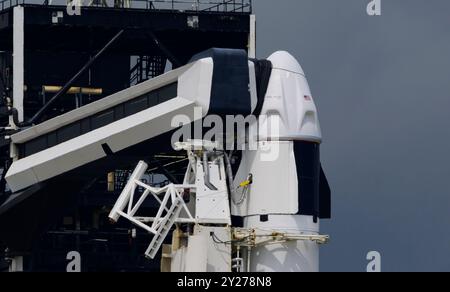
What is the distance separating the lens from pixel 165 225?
10438 centimetres

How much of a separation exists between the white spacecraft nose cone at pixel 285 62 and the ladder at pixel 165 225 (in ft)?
32.1

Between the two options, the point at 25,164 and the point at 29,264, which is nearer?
the point at 25,164

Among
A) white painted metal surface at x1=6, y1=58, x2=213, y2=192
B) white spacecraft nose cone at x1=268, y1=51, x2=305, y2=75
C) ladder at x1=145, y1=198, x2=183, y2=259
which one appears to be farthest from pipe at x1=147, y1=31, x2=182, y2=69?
ladder at x1=145, y1=198, x2=183, y2=259

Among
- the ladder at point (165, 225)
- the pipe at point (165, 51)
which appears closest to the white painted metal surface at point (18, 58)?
the pipe at point (165, 51)

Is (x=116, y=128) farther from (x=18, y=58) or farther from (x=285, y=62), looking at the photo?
(x=18, y=58)

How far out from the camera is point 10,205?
11512cm

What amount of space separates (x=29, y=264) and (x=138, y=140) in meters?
18.6

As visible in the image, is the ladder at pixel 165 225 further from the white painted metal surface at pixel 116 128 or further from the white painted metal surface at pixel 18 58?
the white painted metal surface at pixel 18 58

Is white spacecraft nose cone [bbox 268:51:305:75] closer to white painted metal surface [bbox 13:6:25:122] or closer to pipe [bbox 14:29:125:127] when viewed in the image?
pipe [bbox 14:29:125:127]

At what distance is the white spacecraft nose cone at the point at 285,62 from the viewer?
108 meters

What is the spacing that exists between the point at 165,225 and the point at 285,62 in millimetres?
11326

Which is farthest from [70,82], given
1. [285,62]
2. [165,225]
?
[165,225]
